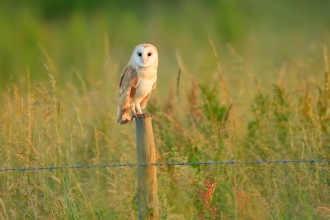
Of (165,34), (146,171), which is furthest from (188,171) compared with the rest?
(165,34)

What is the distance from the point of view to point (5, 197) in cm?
488

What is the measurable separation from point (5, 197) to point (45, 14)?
37.0 feet

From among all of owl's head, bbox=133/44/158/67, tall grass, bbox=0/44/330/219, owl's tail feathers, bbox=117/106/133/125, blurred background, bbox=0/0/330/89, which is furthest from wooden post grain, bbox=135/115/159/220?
blurred background, bbox=0/0/330/89

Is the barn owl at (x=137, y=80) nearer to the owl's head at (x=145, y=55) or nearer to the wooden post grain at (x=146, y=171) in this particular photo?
the owl's head at (x=145, y=55)

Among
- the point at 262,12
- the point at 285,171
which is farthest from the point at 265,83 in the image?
the point at 262,12

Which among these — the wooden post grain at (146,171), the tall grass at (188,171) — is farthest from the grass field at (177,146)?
the wooden post grain at (146,171)

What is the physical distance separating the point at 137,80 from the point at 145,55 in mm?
263

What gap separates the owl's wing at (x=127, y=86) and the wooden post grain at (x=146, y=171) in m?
1.14

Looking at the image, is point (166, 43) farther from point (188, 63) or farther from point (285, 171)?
point (285, 171)

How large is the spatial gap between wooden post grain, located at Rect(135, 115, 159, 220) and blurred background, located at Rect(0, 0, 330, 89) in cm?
515

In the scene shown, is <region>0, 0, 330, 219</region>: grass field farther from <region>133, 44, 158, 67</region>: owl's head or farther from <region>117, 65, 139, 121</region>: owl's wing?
<region>133, 44, 158, 67</region>: owl's head

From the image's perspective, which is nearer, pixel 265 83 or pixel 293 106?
pixel 293 106

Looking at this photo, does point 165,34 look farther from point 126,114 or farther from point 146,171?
point 146,171

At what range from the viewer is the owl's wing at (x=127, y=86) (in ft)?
17.0
